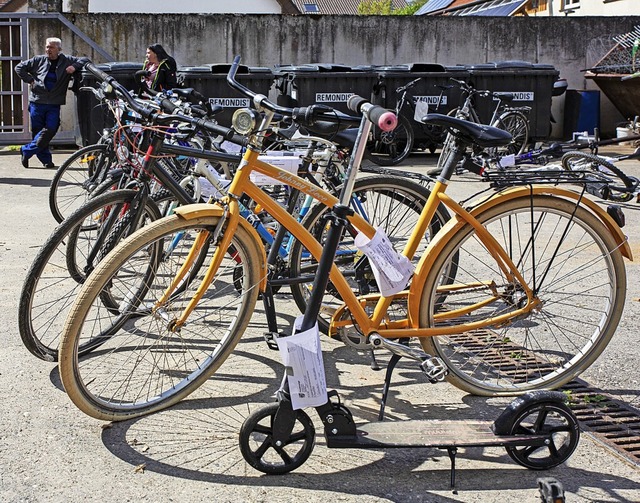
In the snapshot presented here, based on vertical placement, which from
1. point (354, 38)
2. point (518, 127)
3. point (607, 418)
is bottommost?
point (607, 418)

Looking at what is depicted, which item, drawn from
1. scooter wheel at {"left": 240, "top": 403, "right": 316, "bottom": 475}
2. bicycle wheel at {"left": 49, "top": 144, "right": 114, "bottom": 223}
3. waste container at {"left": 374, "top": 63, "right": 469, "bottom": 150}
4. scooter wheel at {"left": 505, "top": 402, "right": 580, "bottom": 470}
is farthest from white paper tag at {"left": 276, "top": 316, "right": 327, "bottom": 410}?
waste container at {"left": 374, "top": 63, "right": 469, "bottom": 150}

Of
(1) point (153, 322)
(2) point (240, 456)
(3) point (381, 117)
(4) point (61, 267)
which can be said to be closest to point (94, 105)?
(4) point (61, 267)

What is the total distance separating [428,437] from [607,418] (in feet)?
3.50

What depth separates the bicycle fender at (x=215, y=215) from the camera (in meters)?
3.52

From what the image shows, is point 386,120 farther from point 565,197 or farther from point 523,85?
point 523,85

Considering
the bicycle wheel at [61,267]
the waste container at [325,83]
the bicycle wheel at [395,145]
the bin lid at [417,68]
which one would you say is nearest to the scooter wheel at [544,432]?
the bicycle wheel at [61,267]

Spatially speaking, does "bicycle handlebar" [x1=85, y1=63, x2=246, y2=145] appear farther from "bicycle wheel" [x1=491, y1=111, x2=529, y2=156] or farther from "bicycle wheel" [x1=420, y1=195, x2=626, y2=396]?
"bicycle wheel" [x1=491, y1=111, x2=529, y2=156]

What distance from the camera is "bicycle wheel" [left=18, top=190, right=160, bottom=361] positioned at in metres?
4.18

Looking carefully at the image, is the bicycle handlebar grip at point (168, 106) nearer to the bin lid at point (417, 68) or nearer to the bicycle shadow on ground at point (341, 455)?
the bicycle shadow on ground at point (341, 455)

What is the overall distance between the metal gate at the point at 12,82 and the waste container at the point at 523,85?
25.9 feet

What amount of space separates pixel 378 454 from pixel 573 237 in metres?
4.74

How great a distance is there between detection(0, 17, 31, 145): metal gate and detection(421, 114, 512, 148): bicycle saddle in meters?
13.6

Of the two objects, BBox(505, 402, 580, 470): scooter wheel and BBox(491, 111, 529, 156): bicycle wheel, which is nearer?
BBox(505, 402, 580, 470): scooter wheel

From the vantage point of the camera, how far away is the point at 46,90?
13047mm
